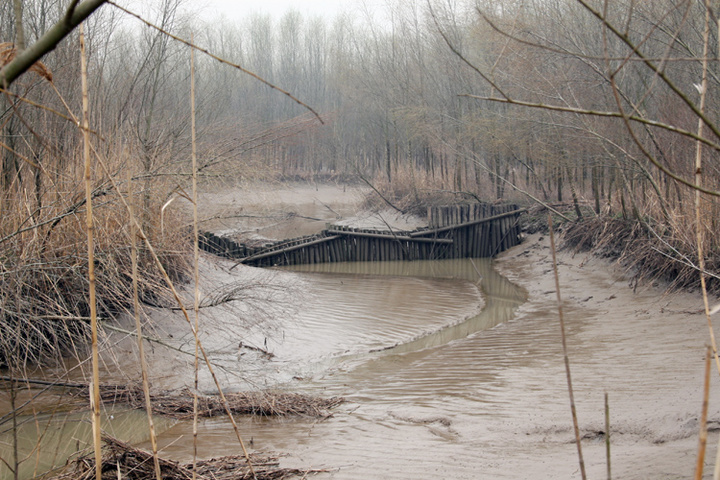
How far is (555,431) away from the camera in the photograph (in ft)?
15.2

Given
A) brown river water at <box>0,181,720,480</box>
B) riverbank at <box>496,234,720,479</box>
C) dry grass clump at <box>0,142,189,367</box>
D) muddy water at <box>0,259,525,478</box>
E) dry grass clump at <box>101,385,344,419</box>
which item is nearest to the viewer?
riverbank at <box>496,234,720,479</box>

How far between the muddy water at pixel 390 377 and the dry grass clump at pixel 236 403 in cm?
15

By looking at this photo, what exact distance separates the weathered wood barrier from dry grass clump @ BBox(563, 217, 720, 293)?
10.5ft

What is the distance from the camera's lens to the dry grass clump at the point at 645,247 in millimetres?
8805

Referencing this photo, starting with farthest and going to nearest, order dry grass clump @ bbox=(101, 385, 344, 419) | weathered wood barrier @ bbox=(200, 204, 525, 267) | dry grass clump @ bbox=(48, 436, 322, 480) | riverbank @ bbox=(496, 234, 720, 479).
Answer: weathered wood barrier @ bbox=(200, 204, 525, 267)
dry grass clump @ bbox=(101, 385, 344, 419)
riverbank @ bbox=(496, 234, 720, 479)
dry grass clump @ bbox=(48, 436, 322, 480)

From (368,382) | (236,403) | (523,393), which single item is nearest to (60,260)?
(236,403)

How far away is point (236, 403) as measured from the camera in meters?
5.85

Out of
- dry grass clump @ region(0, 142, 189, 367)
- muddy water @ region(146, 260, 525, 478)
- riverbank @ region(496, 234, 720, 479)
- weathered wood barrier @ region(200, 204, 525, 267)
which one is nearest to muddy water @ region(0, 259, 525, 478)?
muddy water @ region(146, 260, 525, 478)

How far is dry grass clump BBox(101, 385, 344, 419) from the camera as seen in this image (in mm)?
5672

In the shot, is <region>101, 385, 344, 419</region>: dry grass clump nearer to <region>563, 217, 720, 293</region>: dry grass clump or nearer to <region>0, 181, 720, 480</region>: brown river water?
<region>0, 181, 720, 480</region>: brown river water

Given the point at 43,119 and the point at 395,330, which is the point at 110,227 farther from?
the point at 395,330

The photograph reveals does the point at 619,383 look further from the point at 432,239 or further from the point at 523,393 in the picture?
the point at 432,239

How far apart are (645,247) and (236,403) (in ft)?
25.0

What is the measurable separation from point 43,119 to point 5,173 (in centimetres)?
82
